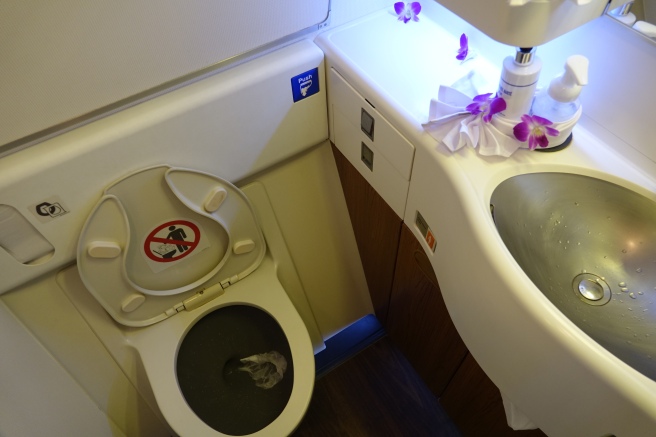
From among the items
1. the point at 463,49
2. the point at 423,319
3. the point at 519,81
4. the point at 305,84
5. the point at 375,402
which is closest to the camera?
the point at 519,81

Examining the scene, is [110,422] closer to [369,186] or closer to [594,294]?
[369,186]

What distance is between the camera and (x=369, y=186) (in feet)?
3.38

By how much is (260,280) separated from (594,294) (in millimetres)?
769

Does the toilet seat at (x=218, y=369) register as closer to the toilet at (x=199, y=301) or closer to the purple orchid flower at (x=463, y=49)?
the toilet at (x=199, y=301)

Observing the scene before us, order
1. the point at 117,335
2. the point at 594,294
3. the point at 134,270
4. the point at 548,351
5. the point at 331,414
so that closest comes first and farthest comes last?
1. the point at 548,351
2. the point at 594,294
3. the point at 134,270
4. the point at 117,335
5. the point at 331,414

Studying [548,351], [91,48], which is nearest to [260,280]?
[91,48]

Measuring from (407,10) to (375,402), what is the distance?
114cm

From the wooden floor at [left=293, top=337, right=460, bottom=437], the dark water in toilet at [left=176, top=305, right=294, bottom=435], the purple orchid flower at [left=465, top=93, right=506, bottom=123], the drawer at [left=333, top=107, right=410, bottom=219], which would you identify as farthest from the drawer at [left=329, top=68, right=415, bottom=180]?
the wooden floor at [left=293, top=337, right=460, bottom=437]

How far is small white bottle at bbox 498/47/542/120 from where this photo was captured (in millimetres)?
648

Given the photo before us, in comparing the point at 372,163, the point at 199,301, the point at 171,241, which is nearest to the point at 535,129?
the point at 372,163

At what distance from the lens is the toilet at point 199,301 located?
3.01 feet

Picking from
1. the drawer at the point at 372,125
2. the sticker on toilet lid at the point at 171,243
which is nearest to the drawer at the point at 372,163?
the drawer at the point at 372,125

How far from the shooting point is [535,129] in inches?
26.9

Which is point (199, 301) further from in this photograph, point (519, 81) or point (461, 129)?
point (519, 81)
